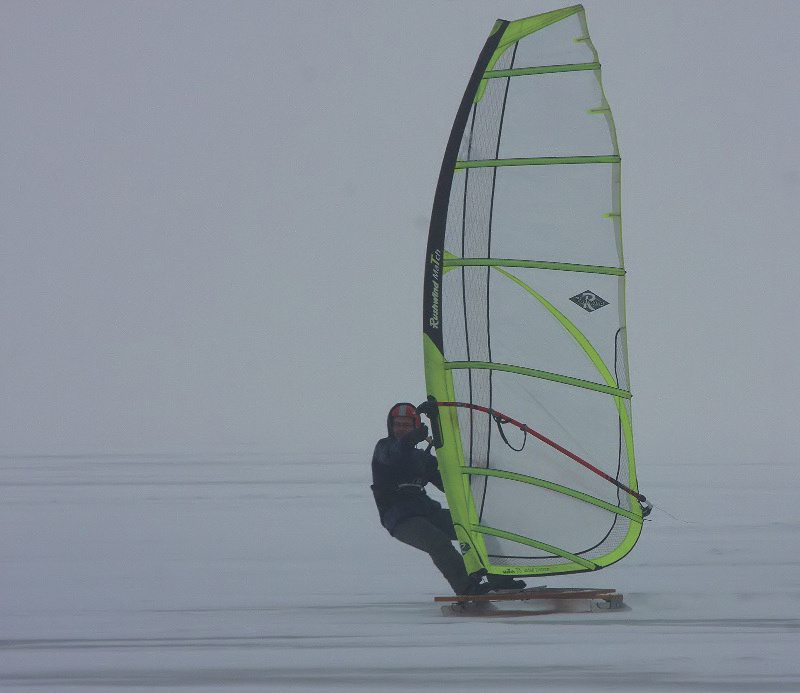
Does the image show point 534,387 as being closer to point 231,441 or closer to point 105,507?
point 105,507

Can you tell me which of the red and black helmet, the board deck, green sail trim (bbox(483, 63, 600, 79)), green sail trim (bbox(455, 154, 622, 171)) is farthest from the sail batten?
the board deck

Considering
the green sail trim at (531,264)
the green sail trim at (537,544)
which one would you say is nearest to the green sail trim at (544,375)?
the green sail trim at (531,264)

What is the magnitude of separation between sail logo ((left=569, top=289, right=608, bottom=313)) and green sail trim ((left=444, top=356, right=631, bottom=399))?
33cm

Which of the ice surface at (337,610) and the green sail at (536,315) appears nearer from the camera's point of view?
the ice surface at (337,610)

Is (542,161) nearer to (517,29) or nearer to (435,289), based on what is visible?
(517,29)

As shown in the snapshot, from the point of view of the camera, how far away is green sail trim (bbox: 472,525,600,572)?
24.0 feet

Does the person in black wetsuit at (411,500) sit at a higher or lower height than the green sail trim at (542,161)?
lower

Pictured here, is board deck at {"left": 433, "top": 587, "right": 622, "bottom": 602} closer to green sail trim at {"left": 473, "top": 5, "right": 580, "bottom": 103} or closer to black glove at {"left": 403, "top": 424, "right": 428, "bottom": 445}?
black glove at {"left": 403, "top": 424, "right": 428, "bottom": 445}

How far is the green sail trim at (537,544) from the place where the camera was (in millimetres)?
7320

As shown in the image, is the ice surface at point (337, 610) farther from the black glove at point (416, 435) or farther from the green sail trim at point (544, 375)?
the green sail trim at point (544, 375)

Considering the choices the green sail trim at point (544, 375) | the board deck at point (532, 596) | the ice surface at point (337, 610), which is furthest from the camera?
the green sail trim at point (544, 375)

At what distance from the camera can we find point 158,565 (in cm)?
910

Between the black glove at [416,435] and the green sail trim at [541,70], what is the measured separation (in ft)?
5.37

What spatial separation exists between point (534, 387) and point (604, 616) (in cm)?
110
